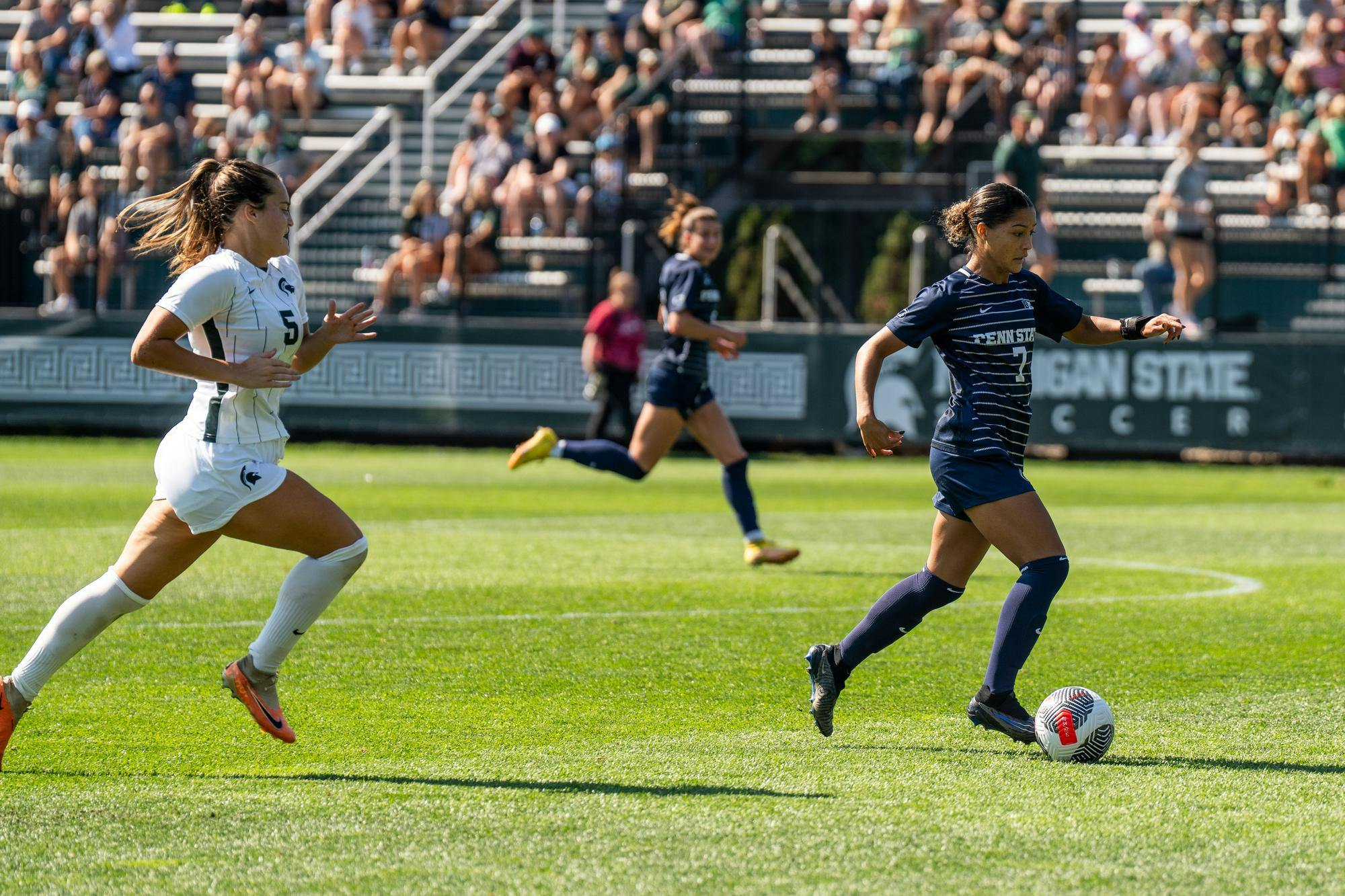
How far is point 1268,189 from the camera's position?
23.8 meters

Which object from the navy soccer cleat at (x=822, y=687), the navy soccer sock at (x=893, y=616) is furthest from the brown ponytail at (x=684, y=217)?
the navy soccer cleat at (x=822, y=687)

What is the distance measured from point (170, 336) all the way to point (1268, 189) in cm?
2015

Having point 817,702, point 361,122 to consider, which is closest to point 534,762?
point 817,702

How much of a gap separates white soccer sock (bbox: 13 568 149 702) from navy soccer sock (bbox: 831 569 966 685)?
7.75 ft

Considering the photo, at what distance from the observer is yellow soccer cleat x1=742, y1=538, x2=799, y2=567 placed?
39.2 feet

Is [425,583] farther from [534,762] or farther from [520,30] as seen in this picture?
[520,30]

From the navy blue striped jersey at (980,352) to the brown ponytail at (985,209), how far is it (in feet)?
0.58

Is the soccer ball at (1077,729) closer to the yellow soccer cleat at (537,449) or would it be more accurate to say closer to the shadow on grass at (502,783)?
the shadow on grass at (502,783)

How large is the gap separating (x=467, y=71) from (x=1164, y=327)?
80.3 ft

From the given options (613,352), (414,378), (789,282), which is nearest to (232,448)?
(613,352)

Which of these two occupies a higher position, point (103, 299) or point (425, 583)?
point (425, 583)

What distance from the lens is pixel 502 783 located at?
5.79m

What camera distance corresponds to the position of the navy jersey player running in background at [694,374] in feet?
39.3

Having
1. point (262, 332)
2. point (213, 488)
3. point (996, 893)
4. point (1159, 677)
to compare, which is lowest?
point (1159, 677)
